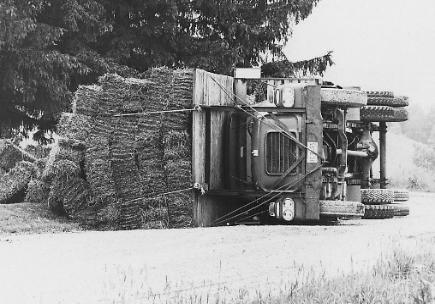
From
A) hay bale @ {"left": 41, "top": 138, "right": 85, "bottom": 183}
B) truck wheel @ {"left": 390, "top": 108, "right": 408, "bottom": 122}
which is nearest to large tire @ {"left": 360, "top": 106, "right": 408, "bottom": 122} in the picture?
truck wheel @ {"left": 390, "top": 108, "right": 408, "bottom": 122}

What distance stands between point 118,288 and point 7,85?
17.7 meters

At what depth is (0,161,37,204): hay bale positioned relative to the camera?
18.7 metres

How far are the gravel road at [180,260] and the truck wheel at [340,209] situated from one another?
1.75 ft

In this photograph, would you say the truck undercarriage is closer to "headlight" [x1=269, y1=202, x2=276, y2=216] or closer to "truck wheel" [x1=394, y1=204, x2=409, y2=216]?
"headlight" [x1=269, y1=202, x2=276, y2=216]

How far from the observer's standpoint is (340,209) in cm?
1652

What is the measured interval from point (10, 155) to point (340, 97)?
8.05 metres

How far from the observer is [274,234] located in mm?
14203

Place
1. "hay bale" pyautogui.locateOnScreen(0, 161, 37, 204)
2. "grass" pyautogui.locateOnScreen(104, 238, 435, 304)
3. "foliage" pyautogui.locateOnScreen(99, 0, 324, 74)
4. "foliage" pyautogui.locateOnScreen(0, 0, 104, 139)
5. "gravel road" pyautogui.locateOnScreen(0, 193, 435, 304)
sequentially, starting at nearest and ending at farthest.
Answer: "grass" pyautogui.locateOnScreen(104, 238, 435, 304)
"gravel road" pyautogui.locateOnScreen(0, 193, 435, 304)
"hay bale" pyautogui.locateOnScreen(0, 161, 37, 204)
"foliage" pyautogui.locateOnScreen(0, 0, 104, 139)
"foliage" pyautogui.locateOnScreen(99, 0, 324, 74)

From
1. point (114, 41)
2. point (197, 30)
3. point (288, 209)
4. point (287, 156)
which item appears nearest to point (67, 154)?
point (287, 156)

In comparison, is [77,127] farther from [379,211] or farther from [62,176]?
[379,211]

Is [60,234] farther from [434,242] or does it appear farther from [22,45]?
[22,45]

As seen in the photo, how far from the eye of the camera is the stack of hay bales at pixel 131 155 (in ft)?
53.0

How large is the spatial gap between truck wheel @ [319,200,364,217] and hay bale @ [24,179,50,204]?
230 inches

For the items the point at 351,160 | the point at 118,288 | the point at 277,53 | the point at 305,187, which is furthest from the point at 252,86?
the point at 118,288
